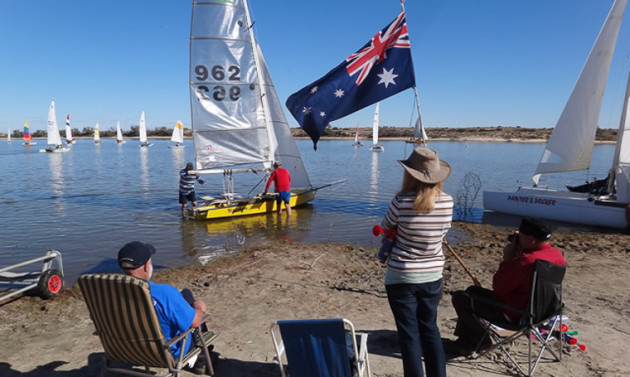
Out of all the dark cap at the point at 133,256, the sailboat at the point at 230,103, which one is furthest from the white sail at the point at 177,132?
the dark cap at the point at 133,256

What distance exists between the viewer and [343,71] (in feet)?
27.6

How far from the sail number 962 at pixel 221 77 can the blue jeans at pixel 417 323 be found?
1184 cm

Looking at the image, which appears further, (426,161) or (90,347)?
(90,347)

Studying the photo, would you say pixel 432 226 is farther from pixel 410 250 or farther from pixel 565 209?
pixel 565 209

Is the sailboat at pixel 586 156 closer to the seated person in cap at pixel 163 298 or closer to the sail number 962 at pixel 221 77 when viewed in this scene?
the sail number 962 at pixel 221 77

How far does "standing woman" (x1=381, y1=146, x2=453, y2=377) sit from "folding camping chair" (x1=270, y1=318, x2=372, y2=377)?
0.47 metres

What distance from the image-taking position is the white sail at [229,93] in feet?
42.9

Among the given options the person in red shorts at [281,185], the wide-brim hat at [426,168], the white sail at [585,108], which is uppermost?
the white sail at [585,108]

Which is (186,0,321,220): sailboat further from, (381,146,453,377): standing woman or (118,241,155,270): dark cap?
(381,146,453,377): standing woman

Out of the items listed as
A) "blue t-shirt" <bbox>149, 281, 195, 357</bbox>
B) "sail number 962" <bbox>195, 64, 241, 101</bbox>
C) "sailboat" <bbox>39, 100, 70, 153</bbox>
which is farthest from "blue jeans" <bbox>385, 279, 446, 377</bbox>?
"sailboat" <bbox>39, 100, 70, 153</bbox>

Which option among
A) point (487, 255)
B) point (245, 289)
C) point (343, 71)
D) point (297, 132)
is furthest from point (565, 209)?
point (297, 132)

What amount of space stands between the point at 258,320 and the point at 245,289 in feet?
4.17

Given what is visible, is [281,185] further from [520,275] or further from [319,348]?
[319,348]

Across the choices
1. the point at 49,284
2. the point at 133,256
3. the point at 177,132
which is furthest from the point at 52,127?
the point at 133,256
